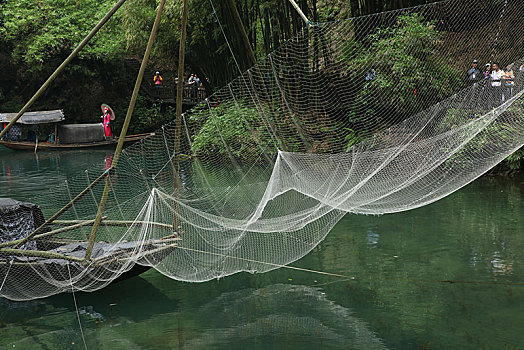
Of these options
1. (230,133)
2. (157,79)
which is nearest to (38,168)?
(230,133)

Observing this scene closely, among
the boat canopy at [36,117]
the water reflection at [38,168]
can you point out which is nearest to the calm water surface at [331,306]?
the water reflection at [38,168]

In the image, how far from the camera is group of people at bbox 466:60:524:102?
6387mm

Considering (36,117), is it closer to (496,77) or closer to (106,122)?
(106,122)

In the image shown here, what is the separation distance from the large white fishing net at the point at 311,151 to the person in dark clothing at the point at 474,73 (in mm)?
85

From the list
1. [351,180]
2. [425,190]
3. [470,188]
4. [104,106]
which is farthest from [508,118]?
[104,106]

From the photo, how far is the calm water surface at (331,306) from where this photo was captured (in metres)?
4.76

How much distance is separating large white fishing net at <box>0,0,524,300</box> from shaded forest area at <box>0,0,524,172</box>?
6.22 feet

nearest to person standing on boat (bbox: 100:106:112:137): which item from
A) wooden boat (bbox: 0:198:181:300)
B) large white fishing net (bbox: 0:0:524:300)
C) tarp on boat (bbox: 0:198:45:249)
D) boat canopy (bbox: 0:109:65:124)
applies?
boat canopy (bbox: 0:109:65:124)

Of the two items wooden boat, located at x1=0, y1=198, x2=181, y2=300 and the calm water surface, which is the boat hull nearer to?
the calm water surface

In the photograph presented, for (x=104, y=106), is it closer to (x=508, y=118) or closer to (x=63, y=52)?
(x=63, y=52)

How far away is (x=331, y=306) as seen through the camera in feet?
17.6

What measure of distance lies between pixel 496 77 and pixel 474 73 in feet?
4.07

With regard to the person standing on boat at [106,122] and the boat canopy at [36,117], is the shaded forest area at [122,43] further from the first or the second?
the person standing on boat at [106,122]

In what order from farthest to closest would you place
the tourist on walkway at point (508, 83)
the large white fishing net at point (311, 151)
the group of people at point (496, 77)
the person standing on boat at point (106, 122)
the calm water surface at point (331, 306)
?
the person standing on boat at point (106, 122) → the group of people at point (496, 77) → the tourist on walkway at point (508, 83) → the large white fishing net at point (311, 151) → the calm water surface at point (331, 306)
